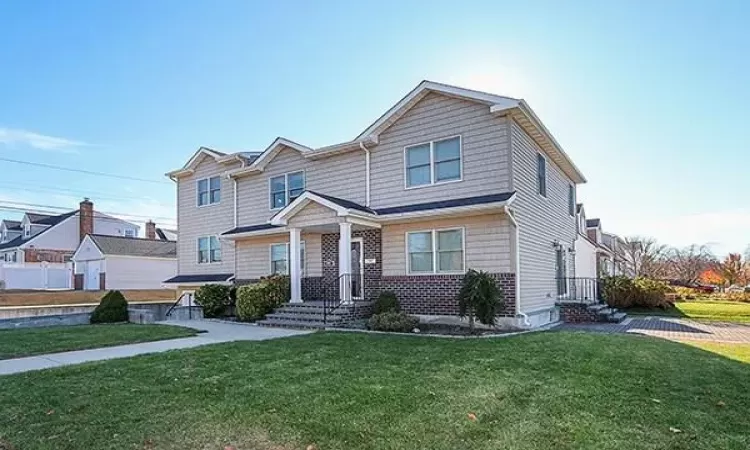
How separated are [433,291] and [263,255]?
7632 mm

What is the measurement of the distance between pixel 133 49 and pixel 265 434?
14.4 metres

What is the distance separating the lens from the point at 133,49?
14867mm

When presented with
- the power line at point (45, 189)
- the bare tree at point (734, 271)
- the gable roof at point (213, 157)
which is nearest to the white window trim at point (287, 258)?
the gable roof at point (213, 157)

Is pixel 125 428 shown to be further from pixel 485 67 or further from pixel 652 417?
pixel 485 67

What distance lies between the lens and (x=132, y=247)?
1366 inches

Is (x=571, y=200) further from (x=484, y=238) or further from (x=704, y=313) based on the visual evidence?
(x=484, y=238)

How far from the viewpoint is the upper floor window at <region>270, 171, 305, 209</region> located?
1767 centimetres

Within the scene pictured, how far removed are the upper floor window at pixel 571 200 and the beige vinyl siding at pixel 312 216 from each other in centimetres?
1120

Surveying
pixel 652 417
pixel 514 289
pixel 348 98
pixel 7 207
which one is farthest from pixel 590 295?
pixel 7 207

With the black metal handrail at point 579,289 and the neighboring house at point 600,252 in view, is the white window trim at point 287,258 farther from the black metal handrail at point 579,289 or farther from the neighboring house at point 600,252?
the neighboring house at point 600,252

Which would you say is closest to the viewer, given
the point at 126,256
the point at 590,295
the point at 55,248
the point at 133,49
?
the point at 133,49

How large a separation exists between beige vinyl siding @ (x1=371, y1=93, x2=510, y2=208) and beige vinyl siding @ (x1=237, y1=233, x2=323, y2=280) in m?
2.96

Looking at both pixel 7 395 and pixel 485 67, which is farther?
pixel 485 67

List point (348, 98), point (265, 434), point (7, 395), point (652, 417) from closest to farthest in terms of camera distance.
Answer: point (265, 434), point (652, 417), point (7, 395), point (348, 98)
